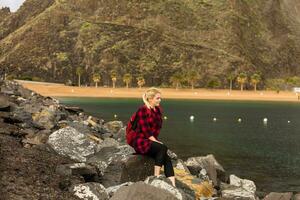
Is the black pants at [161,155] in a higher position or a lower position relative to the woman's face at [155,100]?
lower

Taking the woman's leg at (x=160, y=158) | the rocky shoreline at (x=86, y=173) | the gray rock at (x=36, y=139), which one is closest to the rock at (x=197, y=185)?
the rocky shoreline at (x=86, y=173)

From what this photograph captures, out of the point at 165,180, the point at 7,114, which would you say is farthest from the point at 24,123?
the point at 165,180

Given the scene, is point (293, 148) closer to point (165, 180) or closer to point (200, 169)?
point (200, 169)

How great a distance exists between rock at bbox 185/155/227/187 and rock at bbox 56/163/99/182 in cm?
635

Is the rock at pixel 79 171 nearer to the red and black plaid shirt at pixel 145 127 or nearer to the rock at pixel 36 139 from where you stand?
the red and black plaid shirt at pixel 145 127

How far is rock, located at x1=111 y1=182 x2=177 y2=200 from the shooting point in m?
10.7

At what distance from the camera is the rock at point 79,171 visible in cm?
1413

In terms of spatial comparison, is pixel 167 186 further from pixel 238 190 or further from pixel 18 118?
pixel 18 118

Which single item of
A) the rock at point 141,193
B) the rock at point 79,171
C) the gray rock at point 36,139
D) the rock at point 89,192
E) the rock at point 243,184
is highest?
the gray rock at point 36,139

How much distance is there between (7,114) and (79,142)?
8535 mm

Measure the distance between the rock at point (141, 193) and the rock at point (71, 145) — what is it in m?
6.78

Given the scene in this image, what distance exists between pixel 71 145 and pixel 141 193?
772cm

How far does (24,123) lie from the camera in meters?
23.7

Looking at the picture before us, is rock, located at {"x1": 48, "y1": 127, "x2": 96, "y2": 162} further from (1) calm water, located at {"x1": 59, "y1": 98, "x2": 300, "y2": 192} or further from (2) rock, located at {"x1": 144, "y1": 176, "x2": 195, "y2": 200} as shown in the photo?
(1) calm water, located at {"x1": 59, "y1": 98, "x2": 300, "y2": 192}
